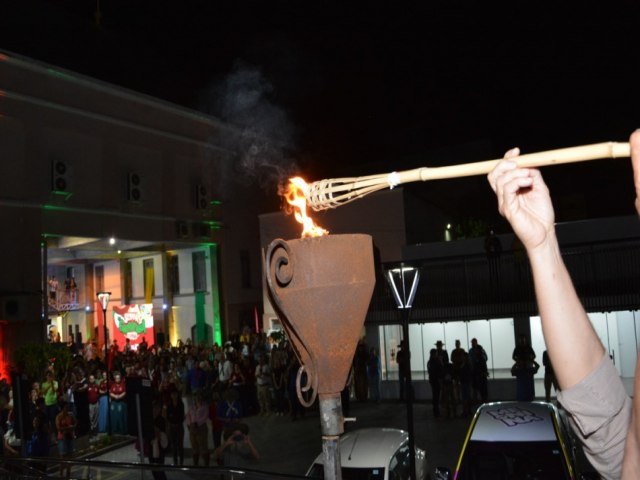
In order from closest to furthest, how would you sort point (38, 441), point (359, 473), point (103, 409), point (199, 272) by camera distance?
1. point (359, 473)
2. point (38, 441)
3. point (103, 409)
4. point (199, 272)

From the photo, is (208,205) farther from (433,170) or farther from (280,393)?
(433,170)

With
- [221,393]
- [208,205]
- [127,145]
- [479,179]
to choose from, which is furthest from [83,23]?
[221,393]

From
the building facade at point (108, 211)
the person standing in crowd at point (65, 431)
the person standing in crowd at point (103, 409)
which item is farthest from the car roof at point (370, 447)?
the building facade at point (108, 211)

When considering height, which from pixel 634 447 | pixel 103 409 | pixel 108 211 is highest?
pixel 108 211

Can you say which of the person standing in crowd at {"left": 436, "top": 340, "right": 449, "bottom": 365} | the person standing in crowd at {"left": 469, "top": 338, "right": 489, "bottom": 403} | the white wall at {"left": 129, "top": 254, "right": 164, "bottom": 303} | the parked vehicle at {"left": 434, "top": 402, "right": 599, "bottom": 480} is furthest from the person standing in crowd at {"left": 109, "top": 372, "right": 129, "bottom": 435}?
the white wall at {"left": 129, "top": 254, "right": 164, "bottom": 303}

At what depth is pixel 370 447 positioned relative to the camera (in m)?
9.99

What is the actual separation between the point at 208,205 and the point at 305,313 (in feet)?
113

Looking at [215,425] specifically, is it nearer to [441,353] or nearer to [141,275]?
[441,353]

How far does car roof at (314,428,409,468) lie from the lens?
962 cm

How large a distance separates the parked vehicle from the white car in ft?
3.51

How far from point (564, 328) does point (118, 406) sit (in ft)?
61.0

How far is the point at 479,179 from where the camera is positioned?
112ft

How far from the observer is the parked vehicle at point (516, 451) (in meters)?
8.29

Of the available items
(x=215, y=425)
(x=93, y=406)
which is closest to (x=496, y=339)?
(x=215, y=425)
